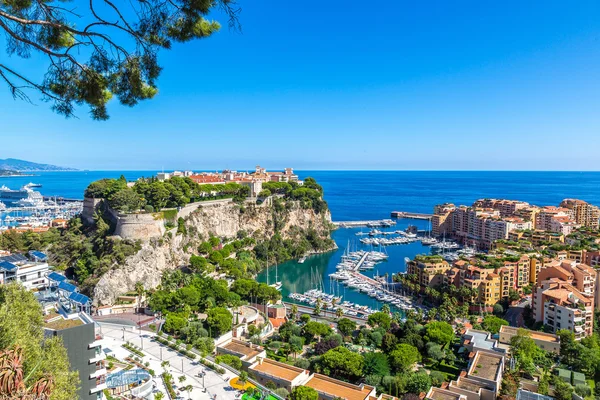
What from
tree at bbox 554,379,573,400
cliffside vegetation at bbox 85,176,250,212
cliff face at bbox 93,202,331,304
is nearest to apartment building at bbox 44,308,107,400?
cliff face at bbox 93,202,331,304

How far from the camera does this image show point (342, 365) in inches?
527

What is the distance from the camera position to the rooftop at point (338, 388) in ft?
38.1

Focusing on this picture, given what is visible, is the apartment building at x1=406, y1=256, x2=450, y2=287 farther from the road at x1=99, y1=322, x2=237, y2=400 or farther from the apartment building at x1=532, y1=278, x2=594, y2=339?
the road at x1=99, y1=322, x2=237, y2=400

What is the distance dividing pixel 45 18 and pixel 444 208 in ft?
163

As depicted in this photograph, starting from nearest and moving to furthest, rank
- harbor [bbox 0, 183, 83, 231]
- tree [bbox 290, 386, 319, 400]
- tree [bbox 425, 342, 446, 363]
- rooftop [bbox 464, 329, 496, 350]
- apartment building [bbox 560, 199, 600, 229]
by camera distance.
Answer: tree [bbox 290, 386, 319, 400]
tree [bbox 425, 342, 446, 363]
rooftop [bbox 464, 329, 496, 350]
harbor [bbox 0, 183, 83, 231]
apartment building [bbox 560, 199, 600, 229]

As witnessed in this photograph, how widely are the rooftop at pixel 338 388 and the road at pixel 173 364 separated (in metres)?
2.72

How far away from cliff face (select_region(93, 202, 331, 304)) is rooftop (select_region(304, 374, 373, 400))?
515 inches

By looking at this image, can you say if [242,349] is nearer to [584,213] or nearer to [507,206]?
[507,206]

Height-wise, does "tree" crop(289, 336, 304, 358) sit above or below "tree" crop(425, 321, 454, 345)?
below

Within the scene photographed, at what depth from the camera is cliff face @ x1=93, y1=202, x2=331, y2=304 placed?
2086 cm

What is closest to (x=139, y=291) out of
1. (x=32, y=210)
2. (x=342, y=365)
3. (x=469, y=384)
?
(x=342, y=365)

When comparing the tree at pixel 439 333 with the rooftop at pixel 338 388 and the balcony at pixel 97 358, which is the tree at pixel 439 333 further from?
the balcony at pixel 97 358

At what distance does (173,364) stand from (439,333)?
1083 cm

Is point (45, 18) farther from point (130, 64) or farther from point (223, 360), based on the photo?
point (223, 360)
